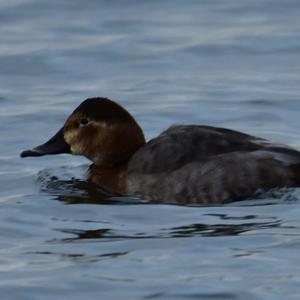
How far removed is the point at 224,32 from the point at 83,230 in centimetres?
677

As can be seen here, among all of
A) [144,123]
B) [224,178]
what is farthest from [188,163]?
[144,123]

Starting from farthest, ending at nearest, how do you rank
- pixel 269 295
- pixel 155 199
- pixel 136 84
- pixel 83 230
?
pixel 136 84, pixel 155 199, pixel 83 230, pixel 269 295

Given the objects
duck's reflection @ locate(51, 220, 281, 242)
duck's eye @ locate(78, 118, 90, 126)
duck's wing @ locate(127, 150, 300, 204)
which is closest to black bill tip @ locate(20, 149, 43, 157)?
duck's eye @ locate(78, 118, 90, 126)

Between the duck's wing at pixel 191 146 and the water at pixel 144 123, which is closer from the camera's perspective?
the water at pixel 144 123

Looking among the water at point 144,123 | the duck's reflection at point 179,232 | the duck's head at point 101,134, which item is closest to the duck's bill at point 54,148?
the duck's head at point 101,134

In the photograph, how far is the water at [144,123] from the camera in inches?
299

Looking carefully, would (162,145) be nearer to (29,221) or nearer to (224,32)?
(29,221)

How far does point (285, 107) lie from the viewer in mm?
12594

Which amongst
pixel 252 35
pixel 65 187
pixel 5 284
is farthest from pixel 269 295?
pixel 252 35

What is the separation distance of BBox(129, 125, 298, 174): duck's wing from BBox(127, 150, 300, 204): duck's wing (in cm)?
5

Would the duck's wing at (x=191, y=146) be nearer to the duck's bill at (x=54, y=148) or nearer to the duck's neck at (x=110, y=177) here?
the duck's neck at (x=110, y=177)

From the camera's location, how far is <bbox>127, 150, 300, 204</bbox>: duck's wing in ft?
31.2

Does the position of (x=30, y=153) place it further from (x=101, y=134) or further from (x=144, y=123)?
(x=144, y=123)

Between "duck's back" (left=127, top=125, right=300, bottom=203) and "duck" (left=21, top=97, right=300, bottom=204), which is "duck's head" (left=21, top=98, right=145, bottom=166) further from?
"duck's back" (left=127, top=125, right=300, bottom=203)
